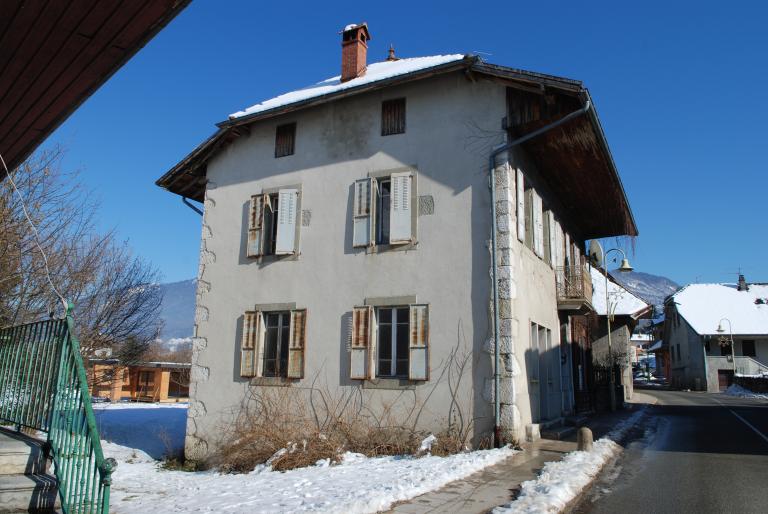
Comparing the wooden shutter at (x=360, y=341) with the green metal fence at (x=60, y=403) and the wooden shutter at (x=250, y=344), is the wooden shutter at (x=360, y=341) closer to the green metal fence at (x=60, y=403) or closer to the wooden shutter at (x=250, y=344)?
the wooden shutter at (x=250, y=344)

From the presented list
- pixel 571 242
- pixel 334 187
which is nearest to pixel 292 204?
pixel 334 187

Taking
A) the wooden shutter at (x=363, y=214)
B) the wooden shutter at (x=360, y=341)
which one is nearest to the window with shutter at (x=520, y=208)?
the wooden shutter at (x=363, y=214)

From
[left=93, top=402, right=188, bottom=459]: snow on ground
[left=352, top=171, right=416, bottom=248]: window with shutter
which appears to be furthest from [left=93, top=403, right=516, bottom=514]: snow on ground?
[left=352, top=171, right=416, bottom=248]: window with shutter

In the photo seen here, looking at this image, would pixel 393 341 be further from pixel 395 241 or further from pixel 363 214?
pixel 363 214

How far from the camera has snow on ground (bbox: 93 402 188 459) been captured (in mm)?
14484

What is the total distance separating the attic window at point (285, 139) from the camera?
45.7 ft

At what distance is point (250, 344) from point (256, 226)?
270cm

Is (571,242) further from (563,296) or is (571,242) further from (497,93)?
(497,93)

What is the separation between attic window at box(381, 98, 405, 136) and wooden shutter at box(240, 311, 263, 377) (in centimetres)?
495

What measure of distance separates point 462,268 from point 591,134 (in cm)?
378

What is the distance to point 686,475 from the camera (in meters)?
8.34

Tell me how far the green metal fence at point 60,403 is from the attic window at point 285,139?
26.9 ft

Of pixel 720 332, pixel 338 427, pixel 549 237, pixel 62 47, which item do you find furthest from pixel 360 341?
pixel 720 332

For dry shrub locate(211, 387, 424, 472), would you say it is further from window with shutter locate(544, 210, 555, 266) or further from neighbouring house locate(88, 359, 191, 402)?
neighbouring house locate(88, 359, 191, 402)
